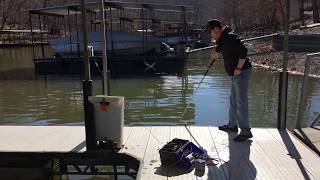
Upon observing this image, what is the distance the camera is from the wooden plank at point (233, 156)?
5.38 meters

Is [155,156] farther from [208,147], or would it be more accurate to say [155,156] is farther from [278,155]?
[278,155]

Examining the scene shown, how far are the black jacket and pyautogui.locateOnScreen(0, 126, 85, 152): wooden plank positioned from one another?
239 centimetres

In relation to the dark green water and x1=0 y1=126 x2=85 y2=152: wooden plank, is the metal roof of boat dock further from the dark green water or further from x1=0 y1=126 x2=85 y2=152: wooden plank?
x1=0 y1=126 x2=85 y2=152: wooden plank

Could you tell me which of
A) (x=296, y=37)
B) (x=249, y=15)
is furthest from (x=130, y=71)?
(x=249, y=15)

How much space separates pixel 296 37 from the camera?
31.9 metres

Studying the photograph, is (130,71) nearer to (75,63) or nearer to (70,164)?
(75,63)

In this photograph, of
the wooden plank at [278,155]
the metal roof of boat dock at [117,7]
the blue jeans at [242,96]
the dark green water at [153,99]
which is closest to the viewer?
the wooden plank at [278,155]

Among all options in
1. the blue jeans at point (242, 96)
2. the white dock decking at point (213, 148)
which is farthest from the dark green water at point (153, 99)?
the blue jeans at point (242, 96)

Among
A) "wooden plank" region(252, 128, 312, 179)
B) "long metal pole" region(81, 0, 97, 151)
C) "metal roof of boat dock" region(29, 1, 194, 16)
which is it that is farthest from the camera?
"metal roof of boat dock" region(29, 1, 194, 16)

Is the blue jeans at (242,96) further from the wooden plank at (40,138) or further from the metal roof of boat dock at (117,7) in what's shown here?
the metal roof of boat dock at (117,7)

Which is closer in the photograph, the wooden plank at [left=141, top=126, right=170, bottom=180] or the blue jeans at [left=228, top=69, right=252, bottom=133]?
the wooden plank at [left=141, top=126, right=170, bottom=180]

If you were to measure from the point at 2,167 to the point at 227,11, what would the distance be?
294 ft

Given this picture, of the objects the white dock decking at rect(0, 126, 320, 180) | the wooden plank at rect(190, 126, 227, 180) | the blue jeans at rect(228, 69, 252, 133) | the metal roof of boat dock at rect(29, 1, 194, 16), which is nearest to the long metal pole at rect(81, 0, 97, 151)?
the white dock decking at rect(0, 126, 320, 180)

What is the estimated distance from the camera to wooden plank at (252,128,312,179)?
210 inches
